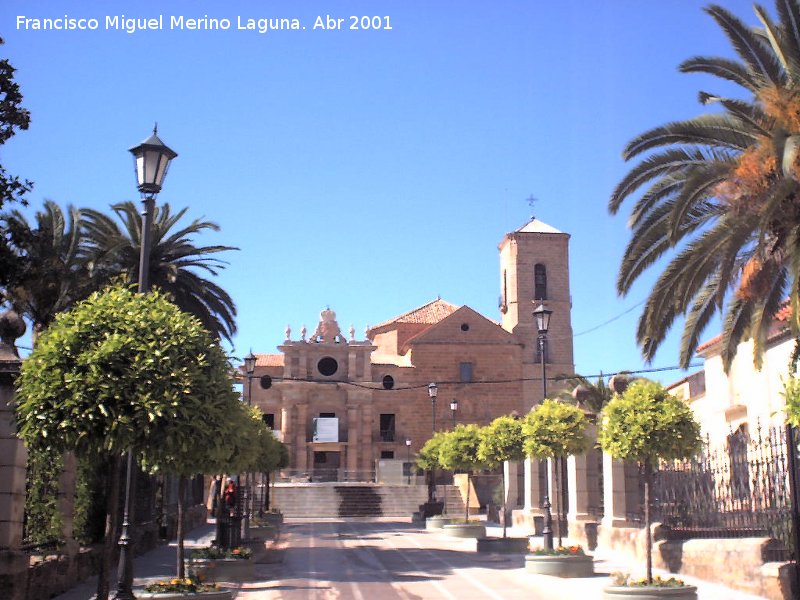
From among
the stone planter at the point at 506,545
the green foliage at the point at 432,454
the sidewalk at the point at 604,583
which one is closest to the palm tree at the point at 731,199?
the sidewalk at the point at 604,583

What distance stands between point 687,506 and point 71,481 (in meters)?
10.8

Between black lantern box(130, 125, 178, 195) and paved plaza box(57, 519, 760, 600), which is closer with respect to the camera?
black lantern box(130, 125, 178, 195)


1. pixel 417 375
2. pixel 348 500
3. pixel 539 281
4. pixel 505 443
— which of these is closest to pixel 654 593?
pixel 505 443

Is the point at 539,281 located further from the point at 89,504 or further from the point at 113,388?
the point at 113,388

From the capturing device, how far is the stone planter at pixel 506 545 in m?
20.8

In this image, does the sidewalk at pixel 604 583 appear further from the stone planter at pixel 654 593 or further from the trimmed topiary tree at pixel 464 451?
the trimmed topiary tree at pixel 464 451

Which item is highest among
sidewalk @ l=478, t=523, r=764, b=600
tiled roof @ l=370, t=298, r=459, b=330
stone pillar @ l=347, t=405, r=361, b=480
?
tiled roof @ l=370, t=298, r=459, b=330

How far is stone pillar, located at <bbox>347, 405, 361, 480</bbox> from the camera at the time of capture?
6056 cm

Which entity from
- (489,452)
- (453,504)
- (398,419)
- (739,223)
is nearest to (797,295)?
(739,223)

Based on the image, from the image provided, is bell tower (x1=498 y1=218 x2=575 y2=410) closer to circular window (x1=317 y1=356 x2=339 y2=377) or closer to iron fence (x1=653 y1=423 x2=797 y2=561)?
circular window (x1=317 y1=356 x2=339 y2=377)

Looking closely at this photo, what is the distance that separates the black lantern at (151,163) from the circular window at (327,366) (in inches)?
2075

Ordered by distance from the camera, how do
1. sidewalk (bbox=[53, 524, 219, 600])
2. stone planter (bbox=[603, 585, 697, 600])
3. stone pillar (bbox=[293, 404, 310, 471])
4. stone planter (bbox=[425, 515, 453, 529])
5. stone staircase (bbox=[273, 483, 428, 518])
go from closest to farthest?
stone planter (bbox=[603, 585, 697, 600]) → sidewalk (bbox=[53, 524, 219, 600]) → stone planter (bbox=[425, 515, 453, 529]) → stone staircase (bbox=[273, 483, 428, 518]) → stone pillar (bbox=[293, 404, 310, 471])

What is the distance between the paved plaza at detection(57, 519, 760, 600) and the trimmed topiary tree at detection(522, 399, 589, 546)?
2.32 meters

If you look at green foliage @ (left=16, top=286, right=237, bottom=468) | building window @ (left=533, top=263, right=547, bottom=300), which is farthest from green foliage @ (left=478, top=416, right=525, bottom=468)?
building window @ (left=533, top=263, right=547, bottom=300)
